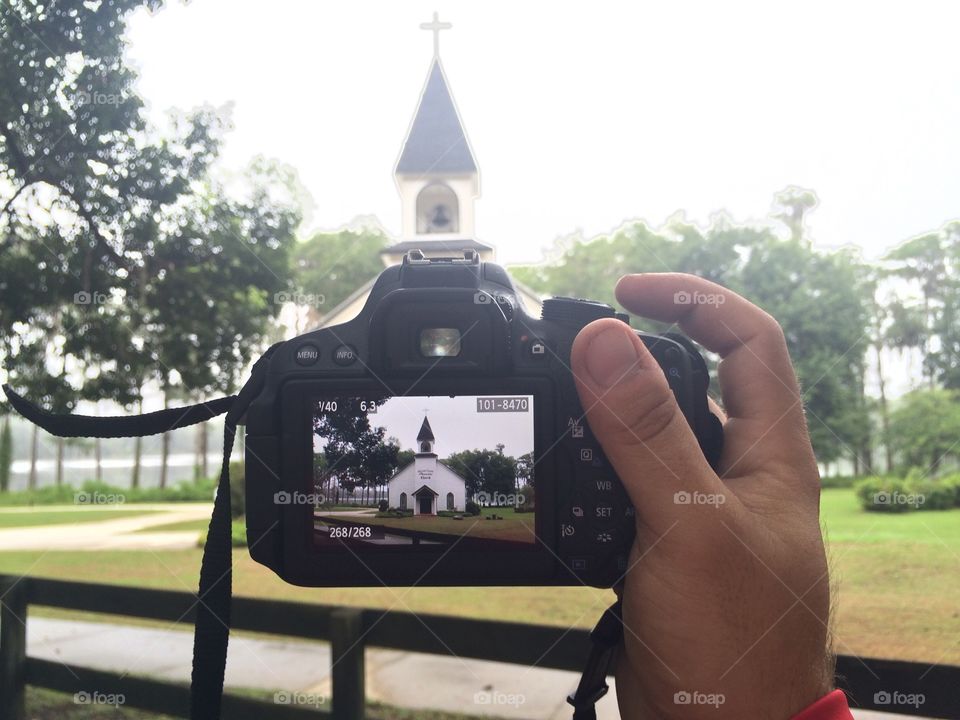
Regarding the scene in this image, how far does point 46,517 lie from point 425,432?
1580mm

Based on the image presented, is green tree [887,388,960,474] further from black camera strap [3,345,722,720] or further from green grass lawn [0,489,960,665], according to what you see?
black camera strap [3,345,722,720]

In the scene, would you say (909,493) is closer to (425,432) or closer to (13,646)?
(425,432)

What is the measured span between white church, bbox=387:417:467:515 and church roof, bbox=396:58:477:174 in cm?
140

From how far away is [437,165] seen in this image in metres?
1.85

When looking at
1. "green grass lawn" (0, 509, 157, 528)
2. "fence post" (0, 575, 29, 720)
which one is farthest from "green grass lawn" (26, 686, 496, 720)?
"green grass lawn" (0, 509, 157, 528)

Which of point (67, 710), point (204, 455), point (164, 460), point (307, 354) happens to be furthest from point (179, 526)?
point (307, 354)

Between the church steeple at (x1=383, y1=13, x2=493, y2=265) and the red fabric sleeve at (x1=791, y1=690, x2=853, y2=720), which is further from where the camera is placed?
the church steeple at (x1=383, y1=13, x2=493, y2=265)

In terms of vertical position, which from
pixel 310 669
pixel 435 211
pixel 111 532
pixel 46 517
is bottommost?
pixel 310 669

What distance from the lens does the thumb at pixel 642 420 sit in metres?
0.48

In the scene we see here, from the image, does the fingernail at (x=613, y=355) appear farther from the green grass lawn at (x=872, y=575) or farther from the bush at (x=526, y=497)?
the green grass lawn at (x=872, y=575)

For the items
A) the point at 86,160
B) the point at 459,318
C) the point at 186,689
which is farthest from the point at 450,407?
the point at 186,689

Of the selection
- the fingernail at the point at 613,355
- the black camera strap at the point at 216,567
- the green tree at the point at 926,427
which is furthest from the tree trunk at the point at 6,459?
the green tree at the point at 926,427

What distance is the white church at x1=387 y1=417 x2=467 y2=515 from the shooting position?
1.66 feet

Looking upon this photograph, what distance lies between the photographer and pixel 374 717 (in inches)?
73.9
